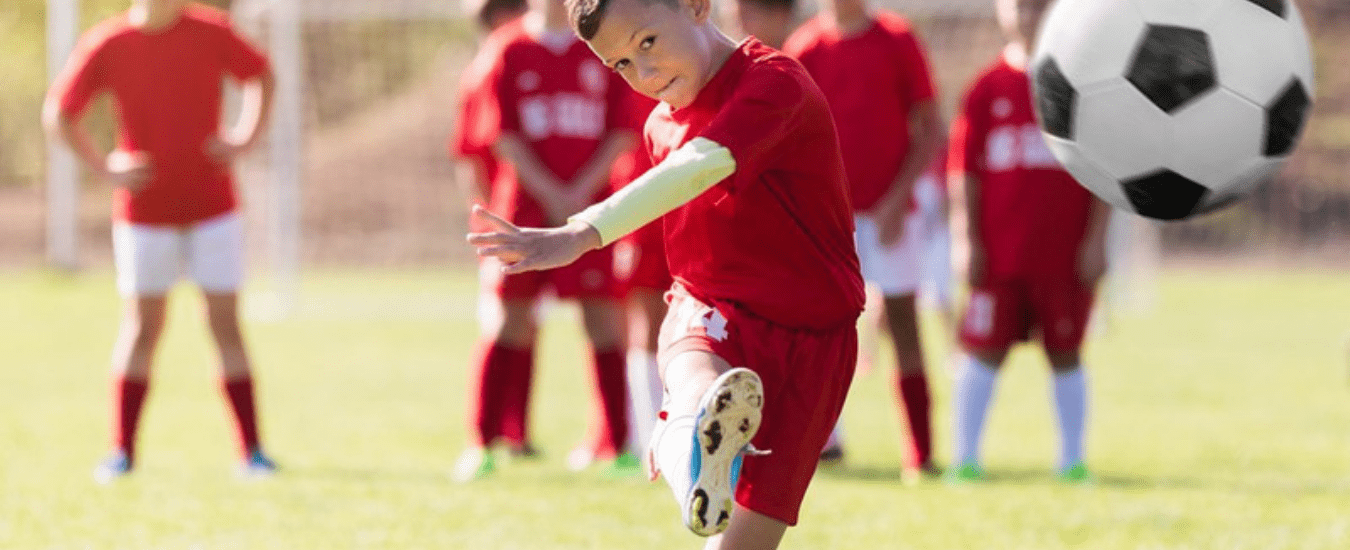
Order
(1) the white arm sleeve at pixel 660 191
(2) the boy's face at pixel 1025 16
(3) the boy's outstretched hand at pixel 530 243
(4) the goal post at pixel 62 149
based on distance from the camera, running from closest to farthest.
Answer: (3) the boy's outstretched hand at pixel 530 243 → (1) the white arm sleeve at pixel 660 191 → (2) the boy's face at pixel 1025 16 → (4) the goal post at pixel 62 149

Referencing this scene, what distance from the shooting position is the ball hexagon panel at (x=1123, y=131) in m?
4.22

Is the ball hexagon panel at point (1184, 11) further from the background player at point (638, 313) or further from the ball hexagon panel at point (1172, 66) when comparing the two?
the background player at point (638, 313)

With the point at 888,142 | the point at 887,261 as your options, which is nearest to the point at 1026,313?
the point at 887,261

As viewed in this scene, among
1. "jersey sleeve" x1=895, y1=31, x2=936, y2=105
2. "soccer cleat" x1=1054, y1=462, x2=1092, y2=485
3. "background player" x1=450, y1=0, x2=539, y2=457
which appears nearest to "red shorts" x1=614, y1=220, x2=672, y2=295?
"background player" x1=450, y1=0, x2=539, y2=457

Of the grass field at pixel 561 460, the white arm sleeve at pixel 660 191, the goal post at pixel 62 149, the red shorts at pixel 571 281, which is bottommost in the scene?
the goal post at pixel 62 149

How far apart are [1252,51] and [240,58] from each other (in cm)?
391

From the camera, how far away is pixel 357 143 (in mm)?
25734

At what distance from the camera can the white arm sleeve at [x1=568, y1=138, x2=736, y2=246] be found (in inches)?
129

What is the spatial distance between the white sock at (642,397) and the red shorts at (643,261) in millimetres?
287

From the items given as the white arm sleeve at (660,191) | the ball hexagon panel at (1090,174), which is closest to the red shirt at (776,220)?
the white arm sleeve at (660,191)

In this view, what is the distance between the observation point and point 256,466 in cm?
668

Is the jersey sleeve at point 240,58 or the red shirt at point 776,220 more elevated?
the red shirt at point 776,220

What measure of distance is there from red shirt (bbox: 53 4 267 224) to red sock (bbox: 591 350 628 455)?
153cm

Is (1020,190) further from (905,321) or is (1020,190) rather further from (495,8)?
(495,8)
